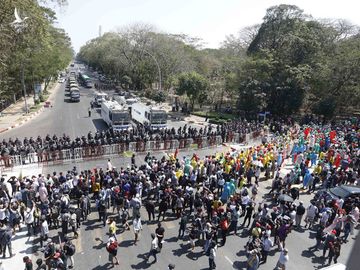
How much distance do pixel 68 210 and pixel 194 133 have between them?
15628 millimetres

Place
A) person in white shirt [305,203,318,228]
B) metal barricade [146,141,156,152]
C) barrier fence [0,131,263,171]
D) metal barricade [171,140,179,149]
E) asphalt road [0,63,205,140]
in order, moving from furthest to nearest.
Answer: asphalt road [0,63,205,140] → metal barricade [171,140,179,149] → metal barricade [146,141,156,152] → barrier fence [0,131,263,171] → person in white shirt [305,203,318,228]

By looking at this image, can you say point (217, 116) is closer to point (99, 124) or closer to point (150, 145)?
point (99, 124)

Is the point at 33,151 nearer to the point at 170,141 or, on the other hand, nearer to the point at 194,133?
the point at 170,141

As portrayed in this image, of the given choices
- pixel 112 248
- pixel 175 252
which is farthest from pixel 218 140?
pixel 112 248

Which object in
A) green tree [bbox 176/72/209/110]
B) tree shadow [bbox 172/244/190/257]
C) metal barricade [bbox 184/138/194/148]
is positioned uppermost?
green tree [bbox 176/72/209/110]

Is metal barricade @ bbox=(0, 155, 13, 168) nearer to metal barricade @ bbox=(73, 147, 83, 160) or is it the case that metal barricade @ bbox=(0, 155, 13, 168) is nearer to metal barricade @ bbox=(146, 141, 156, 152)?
metal barricade @ bbox=(73, 147, 83, 160)

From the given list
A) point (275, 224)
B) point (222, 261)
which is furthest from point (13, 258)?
point (275, 224)

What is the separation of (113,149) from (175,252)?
13075 millimetres

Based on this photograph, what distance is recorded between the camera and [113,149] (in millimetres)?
24984

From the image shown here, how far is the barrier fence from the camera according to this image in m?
22.2

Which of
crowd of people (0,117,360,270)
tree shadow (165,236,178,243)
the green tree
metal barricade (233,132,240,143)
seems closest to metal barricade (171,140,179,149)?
metal barricade (233,132,240,143)

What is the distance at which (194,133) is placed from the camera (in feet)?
92.9

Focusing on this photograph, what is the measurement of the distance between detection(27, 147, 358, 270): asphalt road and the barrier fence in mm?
8657

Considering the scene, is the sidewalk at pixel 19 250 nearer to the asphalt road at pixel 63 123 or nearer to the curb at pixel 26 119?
the asphalt road at pixel 63 123
